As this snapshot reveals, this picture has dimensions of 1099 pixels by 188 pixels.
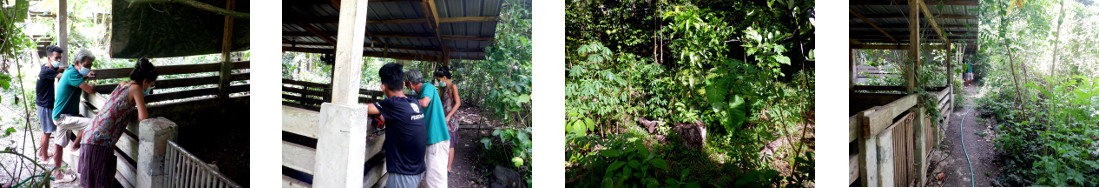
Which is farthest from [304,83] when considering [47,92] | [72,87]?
[47,92]

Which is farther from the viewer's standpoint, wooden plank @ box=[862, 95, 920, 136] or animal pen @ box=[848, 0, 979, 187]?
animal pen @ box=[848, 0, 979, 187]

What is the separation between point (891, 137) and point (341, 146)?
251 cm

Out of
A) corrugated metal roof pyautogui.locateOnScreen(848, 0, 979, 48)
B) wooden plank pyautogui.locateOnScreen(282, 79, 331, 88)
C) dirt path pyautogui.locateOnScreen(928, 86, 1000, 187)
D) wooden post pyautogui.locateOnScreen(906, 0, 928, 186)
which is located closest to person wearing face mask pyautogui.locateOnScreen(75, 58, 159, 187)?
wooden plank pyautogui.locateOnScreen(282, 79, 331, 88)

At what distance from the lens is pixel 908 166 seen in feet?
7.18

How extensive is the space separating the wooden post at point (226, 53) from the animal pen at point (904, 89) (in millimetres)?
2959

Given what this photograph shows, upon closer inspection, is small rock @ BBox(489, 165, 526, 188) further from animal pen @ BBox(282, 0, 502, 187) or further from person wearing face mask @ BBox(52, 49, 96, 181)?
person wearing face mask @ BBox(52, 49, 96, 181)

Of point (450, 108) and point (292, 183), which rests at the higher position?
point (450, 108)

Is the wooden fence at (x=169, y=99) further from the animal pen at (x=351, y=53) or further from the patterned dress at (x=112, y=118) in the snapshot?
the animal pen at (x=351, y=53)

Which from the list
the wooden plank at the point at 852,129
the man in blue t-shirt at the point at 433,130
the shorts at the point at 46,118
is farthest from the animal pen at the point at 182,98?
the wooden plank at the point at 852,129

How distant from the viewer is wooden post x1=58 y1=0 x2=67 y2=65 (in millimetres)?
2002

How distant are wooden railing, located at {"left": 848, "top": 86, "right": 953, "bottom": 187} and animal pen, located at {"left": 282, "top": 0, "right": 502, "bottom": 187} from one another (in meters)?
1.75

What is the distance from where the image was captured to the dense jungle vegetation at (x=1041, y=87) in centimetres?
205

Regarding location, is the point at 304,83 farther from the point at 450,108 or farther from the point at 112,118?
the point at 112,118

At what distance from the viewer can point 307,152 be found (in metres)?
1.98
